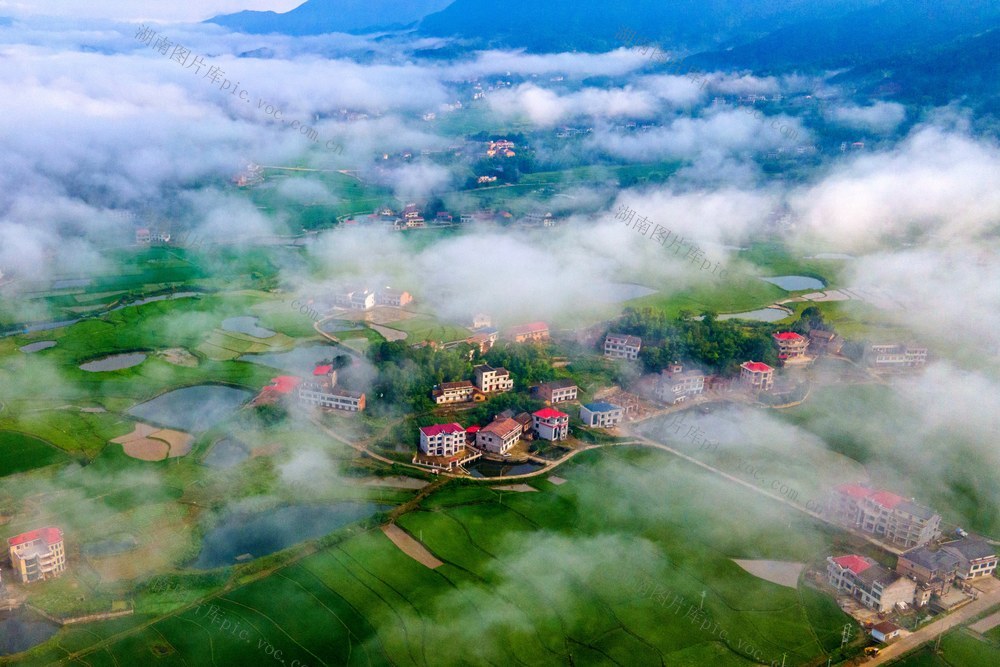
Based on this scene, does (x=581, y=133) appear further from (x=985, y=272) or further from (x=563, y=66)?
(x=985, y=272)

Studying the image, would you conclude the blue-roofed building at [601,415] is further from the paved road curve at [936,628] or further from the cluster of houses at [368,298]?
the cluster of houses at [368,298]

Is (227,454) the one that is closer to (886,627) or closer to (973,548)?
(886,627)

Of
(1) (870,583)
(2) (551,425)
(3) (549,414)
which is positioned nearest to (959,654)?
(1) (870,583)

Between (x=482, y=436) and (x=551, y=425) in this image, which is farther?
(x=551, y=425)

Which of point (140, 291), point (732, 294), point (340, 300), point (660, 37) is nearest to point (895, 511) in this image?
point (732, 294)

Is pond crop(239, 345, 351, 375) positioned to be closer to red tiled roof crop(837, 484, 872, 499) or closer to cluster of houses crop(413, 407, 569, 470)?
cluster of houses crop(413, 407, 569, 470)
